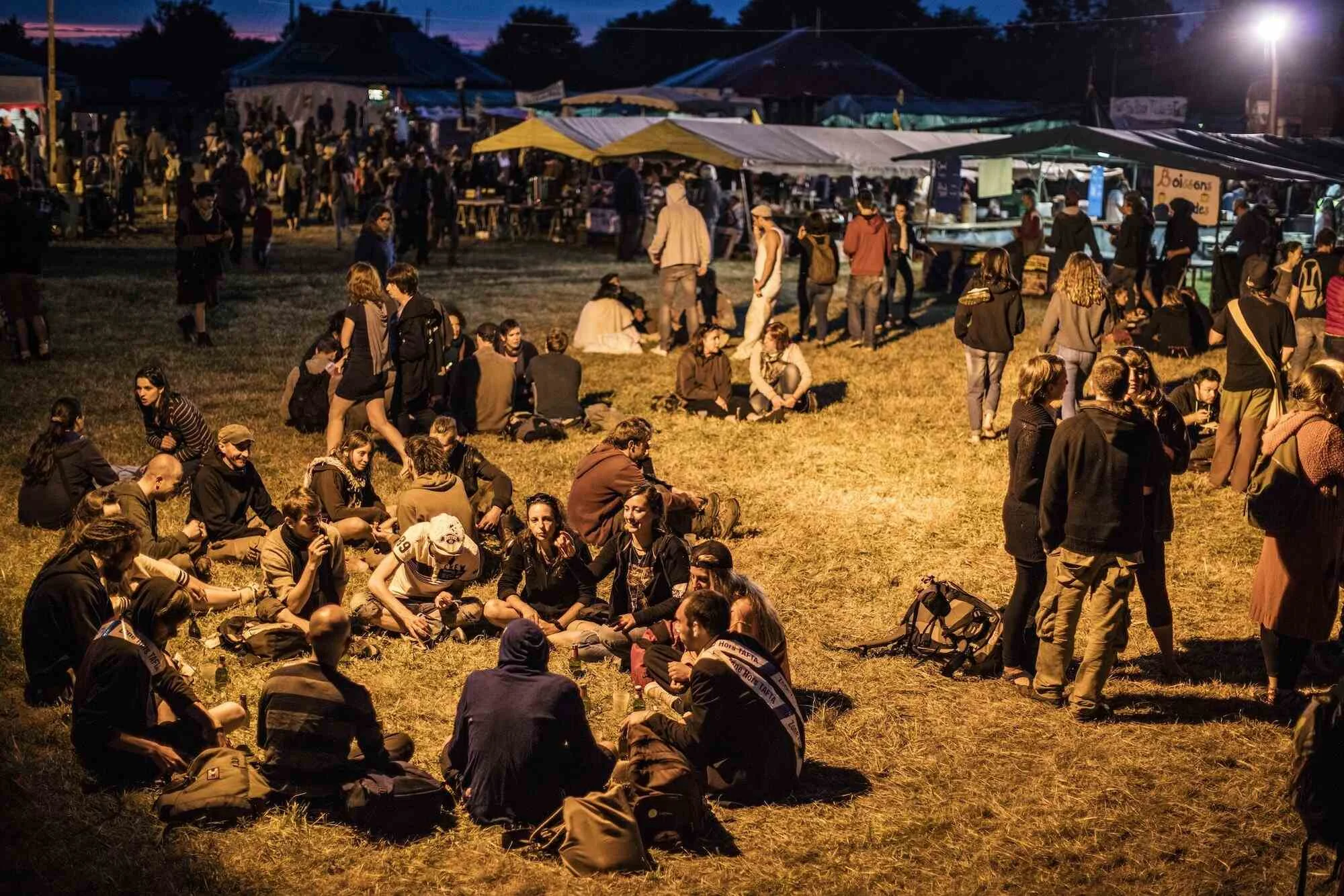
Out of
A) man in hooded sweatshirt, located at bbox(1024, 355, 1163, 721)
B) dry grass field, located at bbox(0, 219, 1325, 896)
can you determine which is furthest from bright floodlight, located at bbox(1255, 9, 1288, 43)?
man in hooded sweatshirt, located at bbox(1024, 355, 1163, 721)

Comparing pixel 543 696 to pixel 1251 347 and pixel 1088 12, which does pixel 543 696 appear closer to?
pixel 1251 347

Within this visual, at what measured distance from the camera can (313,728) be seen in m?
5.53

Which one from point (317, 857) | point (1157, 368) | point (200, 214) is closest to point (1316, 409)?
point (317, 857)

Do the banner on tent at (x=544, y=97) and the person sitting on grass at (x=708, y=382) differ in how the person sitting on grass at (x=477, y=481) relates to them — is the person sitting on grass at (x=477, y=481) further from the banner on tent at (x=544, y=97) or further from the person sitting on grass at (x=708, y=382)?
the banner on tent at (x=544, y=97)

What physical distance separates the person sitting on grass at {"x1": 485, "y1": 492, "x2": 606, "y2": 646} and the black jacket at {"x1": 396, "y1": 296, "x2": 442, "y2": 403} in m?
3.58

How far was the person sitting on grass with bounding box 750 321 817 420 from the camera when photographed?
12.9 m

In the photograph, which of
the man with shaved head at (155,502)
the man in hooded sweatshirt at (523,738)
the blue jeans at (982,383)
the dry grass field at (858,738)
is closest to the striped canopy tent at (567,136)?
the dry grass field at (858,738)

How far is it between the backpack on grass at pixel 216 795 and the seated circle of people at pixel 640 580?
2216 millimetres

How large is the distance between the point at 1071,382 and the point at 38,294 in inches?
410

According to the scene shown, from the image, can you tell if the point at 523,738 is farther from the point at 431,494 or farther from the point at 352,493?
the point at 352,493

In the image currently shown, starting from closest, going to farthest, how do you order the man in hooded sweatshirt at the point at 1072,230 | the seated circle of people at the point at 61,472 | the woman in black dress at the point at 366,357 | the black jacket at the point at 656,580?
the black jacket at the point at 656,580 < the seated circle of people at the point at 61,472 < the woman in black dress at the point at 366,357 < the man in hooded sweatshirt at the point at 1072,230

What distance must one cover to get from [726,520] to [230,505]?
131 inches

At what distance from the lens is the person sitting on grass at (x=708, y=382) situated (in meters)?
13.0

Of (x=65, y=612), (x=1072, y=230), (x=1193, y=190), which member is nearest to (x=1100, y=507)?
(x=65, y=612)
